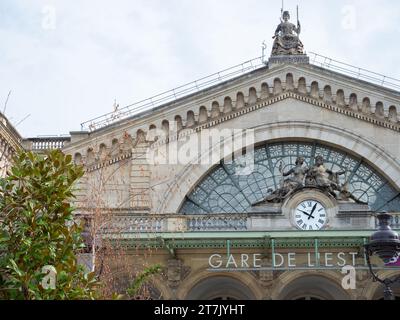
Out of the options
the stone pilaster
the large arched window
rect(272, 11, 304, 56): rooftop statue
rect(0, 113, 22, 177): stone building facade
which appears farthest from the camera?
rect(272, 11, 304, 56): rooftop statue

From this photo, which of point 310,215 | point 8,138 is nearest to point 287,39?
point 310,215

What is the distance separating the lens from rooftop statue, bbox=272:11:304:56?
40.3 meters

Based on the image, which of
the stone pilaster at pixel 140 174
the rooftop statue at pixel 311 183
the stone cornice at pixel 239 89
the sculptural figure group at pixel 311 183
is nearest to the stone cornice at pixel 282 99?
the stone cornice at pixel 239 89

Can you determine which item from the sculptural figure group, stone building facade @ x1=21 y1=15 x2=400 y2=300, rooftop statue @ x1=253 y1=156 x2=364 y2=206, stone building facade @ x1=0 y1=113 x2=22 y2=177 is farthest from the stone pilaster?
the sculptural figure group

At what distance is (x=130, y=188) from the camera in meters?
34.9

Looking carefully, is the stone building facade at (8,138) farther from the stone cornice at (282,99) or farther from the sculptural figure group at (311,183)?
the sculptural figure group at (311,183)

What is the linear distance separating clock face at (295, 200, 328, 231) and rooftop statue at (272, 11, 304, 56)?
9.34 metres

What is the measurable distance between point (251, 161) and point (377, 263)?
758 centimetres

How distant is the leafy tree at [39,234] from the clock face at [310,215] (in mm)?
17736

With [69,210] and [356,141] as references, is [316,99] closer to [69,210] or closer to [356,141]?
[356,141]

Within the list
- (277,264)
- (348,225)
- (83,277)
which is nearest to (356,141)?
(348,225)

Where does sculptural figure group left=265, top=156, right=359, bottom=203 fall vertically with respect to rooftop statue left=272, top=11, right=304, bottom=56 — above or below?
below

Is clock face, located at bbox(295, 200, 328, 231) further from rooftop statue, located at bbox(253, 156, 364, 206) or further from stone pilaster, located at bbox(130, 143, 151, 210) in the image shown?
stone pilaster, located at bbox(130, 143, 151, 210)

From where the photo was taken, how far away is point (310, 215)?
32688mm
